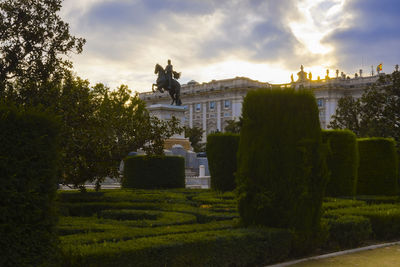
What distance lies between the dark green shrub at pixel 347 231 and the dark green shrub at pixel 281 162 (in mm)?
887

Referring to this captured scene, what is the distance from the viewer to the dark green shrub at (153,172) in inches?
727

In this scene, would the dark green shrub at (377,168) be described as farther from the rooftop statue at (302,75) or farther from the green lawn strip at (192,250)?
the rooftop statue at (302,75)

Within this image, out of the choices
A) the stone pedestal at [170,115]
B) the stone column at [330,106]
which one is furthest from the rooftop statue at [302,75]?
the stone pedestal at [170,115]

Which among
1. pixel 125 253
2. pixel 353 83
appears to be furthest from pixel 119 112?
pixel 353 83

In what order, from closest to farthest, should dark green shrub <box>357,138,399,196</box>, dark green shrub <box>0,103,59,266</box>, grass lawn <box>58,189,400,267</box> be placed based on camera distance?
dark green shrub <box>0,103,59,266</box>, grass lawn <box>58,189,400,267</box>, dark green shrub <box>357,138,399,196</box>

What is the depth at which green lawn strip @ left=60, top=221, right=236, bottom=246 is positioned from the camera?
5.99m

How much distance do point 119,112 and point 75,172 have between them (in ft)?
11.9

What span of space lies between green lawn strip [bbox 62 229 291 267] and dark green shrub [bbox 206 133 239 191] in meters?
8.49

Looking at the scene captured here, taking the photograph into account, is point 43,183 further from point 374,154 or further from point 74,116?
point 374,154

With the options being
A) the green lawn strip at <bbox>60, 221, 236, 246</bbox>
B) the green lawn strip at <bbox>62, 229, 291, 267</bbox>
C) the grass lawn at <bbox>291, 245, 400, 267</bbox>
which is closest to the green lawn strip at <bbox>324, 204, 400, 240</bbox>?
the grass lawn at <bbox>291, 245, 400, 267</bbox>

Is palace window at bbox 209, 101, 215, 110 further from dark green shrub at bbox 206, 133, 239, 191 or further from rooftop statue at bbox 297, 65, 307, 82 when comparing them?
dark green shrub at bbox 206, 133, 239, 191

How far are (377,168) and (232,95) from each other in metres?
80.6

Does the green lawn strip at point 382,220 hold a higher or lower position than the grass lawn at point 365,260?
higher

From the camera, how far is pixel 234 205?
36.3 feet
